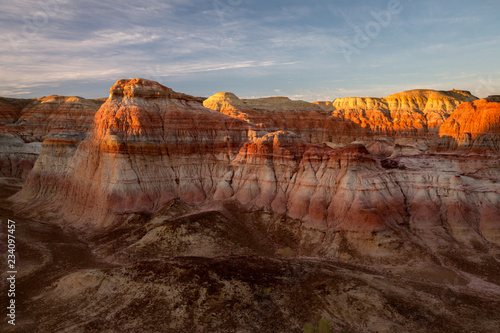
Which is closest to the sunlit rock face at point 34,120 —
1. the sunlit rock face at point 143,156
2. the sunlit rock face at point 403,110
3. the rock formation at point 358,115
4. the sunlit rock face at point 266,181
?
the sunlit rock face at point 266,181

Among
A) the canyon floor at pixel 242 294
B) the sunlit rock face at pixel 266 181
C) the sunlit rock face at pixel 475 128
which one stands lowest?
the canyon floor at pixel 242 294

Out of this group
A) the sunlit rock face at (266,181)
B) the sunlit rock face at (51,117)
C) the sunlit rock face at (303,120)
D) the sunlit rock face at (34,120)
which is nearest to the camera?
the sunlit rock face at (266,181)

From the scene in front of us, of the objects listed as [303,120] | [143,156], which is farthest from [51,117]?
[303,120]

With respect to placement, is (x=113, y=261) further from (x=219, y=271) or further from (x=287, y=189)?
(x=287, y=189)

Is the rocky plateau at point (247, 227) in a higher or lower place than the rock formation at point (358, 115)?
lower

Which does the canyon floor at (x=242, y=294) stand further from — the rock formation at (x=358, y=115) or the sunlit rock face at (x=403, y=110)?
the sunlit rock face at (x=403, y=110)

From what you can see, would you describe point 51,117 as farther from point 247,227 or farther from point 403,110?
point 403,110

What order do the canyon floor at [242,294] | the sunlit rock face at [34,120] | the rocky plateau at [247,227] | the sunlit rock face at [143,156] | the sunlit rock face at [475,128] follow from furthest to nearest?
the sunlit rock face at [34,120] → the sunlit rock face at [143,156] → the sunlit rock face at [475,128] → the rocky plateau at [247,227] → the canyon floor at [242,294]
